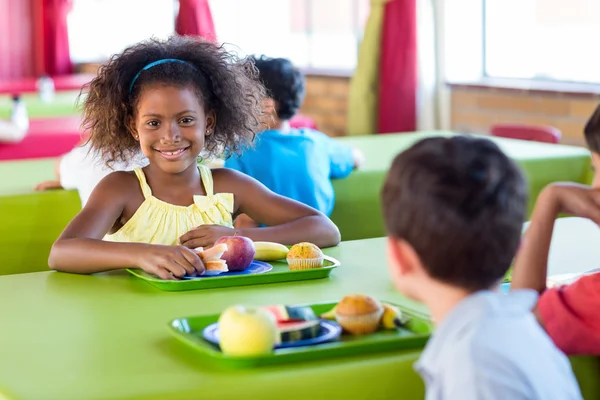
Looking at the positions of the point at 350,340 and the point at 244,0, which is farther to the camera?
the point at 244,0

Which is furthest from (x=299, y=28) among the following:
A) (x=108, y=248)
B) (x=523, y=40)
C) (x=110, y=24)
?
(x=108, y=248)

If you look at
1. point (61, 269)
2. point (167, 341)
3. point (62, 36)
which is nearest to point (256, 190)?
point (61, 269)

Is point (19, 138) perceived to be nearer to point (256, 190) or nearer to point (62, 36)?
point (256, 190)

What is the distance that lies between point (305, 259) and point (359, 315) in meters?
0.46

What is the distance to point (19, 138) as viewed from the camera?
4762 mm

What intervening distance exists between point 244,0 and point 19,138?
388 centimetres

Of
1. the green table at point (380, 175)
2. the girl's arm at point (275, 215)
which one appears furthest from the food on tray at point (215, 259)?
the green table at point (380, 175)

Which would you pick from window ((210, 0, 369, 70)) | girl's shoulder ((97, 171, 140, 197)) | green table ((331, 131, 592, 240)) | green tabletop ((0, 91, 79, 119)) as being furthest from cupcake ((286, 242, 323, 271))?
window ((210, 0, 369, 70))

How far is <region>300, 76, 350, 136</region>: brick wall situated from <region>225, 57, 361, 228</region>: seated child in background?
3.70 meters

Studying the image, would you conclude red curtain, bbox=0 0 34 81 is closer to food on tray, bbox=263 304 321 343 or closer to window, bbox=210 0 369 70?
window, bbox=210 0 369 70

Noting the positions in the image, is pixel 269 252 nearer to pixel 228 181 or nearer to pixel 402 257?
pixel 228 181

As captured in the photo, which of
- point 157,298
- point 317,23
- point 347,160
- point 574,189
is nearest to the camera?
point 574,189

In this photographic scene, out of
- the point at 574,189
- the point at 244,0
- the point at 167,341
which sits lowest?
the point at 167,341

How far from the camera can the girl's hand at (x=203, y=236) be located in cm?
217
